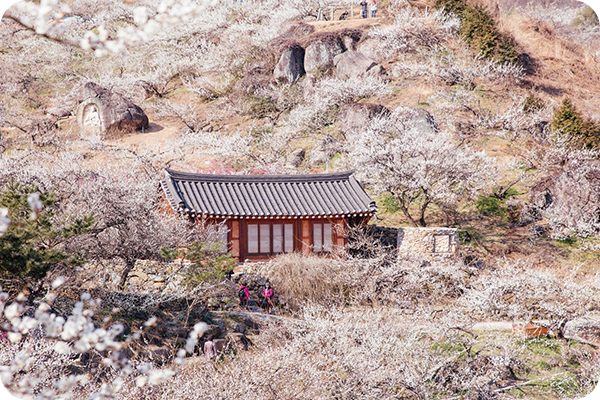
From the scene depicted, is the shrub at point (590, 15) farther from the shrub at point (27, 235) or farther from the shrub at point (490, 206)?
the shrub at point (27, 235)

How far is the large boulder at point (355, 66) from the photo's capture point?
35.6m

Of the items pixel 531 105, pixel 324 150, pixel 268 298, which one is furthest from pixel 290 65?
pixel 268 298

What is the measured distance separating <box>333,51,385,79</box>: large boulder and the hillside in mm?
162

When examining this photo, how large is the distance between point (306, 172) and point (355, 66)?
11.2 meters

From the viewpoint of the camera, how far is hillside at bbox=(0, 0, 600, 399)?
963 cm

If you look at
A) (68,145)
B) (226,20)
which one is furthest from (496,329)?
(226,20)

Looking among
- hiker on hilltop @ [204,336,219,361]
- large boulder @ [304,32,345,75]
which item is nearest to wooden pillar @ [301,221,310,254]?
hiker on hilltop @ [204,336,219,361]

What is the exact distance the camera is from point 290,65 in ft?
127

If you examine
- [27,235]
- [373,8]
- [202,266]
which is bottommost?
[202,266]

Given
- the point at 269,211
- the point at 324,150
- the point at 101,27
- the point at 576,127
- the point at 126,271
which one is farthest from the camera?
the point at 324,150

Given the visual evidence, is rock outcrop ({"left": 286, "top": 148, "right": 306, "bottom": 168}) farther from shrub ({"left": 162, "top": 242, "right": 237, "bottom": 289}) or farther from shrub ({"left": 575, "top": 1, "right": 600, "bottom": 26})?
shrub ({"left": 575, "top": 1, "right": 600, "bottom": 26})

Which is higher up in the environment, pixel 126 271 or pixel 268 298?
pixel 126 271

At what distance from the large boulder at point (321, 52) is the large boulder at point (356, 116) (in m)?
8.14

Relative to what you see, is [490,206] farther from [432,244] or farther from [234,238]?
[234,238]
